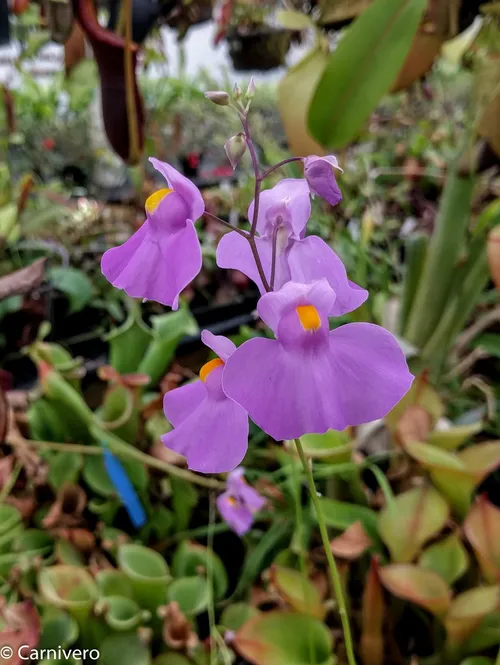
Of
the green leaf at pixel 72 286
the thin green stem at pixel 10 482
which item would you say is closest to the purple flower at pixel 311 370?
the thin green stem at pixel 10 482

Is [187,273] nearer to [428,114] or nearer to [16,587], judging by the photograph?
[16,587]

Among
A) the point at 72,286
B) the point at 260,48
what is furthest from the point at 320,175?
the point at 260,48

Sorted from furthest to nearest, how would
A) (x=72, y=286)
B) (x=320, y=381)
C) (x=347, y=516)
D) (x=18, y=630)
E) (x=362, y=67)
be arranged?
(x=72, y=286)
(x=362, y=67)
(x=347, y=516)
(x=18, y=630)
(x=320, y=381)

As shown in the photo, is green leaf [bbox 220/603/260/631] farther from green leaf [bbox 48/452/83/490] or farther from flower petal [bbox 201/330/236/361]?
flower petal [bbox 201/330/236/361]

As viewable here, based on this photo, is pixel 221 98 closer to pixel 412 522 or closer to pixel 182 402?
pixel 182 402

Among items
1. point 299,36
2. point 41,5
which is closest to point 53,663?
point 41,5

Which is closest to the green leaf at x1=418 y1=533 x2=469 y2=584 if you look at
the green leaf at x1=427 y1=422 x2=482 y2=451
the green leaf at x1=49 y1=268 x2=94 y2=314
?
the green leaf at x1=427 y1=422 x2=482 y2=451
